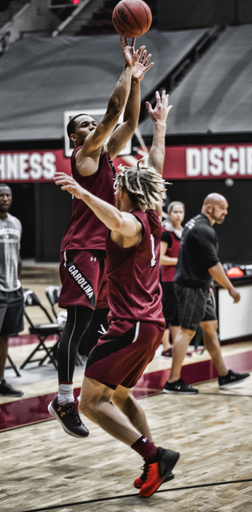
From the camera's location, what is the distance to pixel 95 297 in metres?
4.63

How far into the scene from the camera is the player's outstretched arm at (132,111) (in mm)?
4672

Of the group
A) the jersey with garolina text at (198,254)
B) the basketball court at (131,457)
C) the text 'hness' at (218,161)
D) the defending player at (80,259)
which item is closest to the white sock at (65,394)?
the defending player at (80,259)

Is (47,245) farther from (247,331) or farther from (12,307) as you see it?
(12,307)

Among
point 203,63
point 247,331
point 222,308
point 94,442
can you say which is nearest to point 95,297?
point 94,442

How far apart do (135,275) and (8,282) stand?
10.2 ft

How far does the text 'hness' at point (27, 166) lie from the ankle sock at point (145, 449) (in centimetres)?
1347

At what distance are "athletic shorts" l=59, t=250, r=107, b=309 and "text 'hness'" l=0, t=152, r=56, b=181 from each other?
12770mm

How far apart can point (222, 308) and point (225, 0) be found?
11.1 metres

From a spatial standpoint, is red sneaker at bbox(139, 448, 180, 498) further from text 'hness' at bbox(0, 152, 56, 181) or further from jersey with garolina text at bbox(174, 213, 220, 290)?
text 'hness' at bbox(0, 152, 56, 181)

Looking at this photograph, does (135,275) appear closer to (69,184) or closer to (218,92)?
(69,184)

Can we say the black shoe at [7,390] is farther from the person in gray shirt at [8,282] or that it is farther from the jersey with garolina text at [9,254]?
the jersey with garolina text at [9,254]

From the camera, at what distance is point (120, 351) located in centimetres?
409

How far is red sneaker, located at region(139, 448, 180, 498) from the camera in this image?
4168 mm

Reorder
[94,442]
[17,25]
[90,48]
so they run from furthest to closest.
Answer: [17,25] → [90,48] → [94,442]
